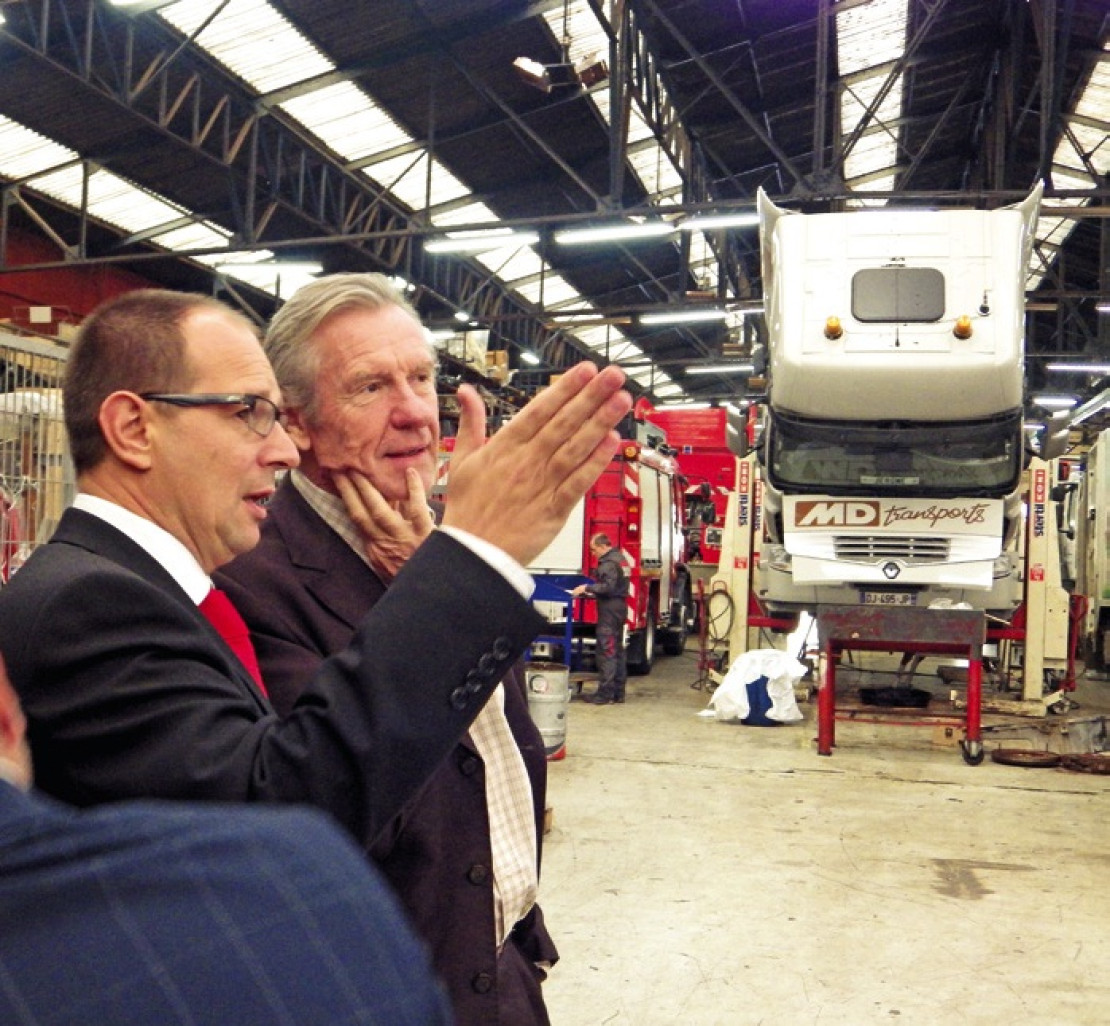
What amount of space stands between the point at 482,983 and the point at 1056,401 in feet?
99.3

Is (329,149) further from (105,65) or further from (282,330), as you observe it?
(282,330)

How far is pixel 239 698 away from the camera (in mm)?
1228

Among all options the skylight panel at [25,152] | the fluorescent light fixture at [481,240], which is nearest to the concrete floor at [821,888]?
the fluorescent light fixture at [481,240]

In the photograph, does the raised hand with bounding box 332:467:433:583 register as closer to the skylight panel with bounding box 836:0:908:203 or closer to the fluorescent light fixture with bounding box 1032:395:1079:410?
the skylight panel with bounding box 836:0:908:203

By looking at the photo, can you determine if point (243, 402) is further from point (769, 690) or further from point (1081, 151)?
point (1081, 151)

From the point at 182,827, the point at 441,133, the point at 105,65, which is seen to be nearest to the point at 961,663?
the point at 441,133

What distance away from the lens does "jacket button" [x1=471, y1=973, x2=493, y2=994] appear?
1.61 m

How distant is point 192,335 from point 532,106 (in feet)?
46.0

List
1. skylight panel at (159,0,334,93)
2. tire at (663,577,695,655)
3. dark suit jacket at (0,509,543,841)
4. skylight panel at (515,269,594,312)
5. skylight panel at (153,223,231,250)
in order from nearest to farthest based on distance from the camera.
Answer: dark suit jacket at (0,509,543,841)
skylight panel at (159,0,334,93)
tire at (663,577,695,655)
skylight panel at (153,223,231,250)
skylight panel at (515,269,594,312)

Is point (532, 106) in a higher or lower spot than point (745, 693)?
higher

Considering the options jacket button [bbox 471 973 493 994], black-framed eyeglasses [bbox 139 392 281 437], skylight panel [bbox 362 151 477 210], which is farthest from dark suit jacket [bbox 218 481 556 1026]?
skylight panel [bbox 362 151 477 210]

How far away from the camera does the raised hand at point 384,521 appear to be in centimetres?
173

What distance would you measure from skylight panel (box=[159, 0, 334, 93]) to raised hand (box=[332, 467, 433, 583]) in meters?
10.5

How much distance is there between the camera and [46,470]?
5.07m
